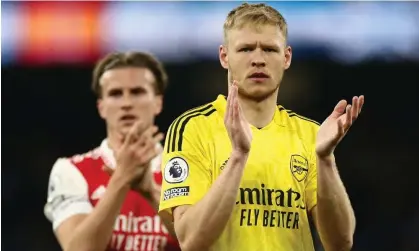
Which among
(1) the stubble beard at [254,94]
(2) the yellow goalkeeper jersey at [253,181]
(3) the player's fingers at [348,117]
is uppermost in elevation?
(1) the stubble beard at [254,94]

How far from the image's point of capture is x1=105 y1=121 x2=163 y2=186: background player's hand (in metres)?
4.45

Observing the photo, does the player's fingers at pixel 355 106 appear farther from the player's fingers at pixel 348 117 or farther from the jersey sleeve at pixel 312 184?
the jersey sleeve at pixel 312 184

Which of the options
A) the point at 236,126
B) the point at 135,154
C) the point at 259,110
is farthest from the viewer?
the point at 135,154

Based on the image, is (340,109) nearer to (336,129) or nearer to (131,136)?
(336,129)

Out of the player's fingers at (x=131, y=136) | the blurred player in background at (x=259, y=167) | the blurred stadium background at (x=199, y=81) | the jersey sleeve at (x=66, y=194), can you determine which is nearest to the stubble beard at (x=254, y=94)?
the blurred player in background at (x=259, y=167)

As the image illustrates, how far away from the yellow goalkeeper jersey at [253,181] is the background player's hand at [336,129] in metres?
0.20

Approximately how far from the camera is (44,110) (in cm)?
1050

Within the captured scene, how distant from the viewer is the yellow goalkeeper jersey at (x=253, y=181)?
125 inches

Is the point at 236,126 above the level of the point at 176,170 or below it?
above

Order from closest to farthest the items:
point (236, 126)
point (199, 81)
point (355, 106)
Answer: point (236, 126)
point (355, 106)
point (199, 81)

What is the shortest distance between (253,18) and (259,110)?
393 millimetres

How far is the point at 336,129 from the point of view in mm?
3098

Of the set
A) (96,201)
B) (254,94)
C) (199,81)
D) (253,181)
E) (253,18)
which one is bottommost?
(253,181)

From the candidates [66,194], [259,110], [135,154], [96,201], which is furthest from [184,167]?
[66,194]
